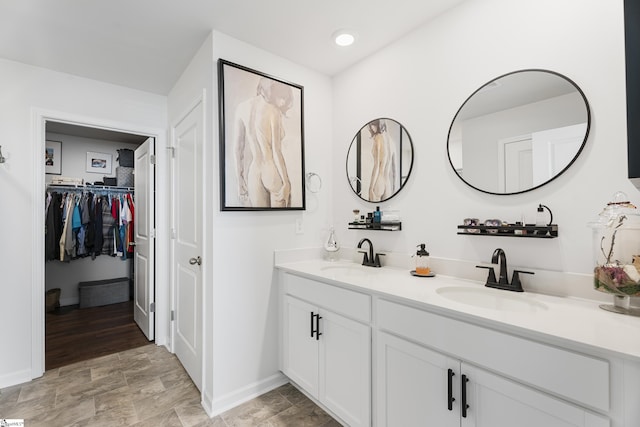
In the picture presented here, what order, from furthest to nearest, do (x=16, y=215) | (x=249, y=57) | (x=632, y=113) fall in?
(x=16, y=215)
(x=249, y=57)
(x=632, y=113)

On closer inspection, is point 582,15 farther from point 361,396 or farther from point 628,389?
point 361,396

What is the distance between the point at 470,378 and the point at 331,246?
1.38 m

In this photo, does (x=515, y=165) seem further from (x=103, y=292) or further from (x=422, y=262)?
(x=103, y=292)

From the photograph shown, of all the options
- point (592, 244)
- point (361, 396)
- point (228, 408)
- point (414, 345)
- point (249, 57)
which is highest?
point (249, 57)

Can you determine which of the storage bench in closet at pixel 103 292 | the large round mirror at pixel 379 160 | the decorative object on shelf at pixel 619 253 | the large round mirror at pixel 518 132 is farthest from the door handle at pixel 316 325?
the storage bench in closet at pixel 103 292

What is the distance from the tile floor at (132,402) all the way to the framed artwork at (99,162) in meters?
2.89

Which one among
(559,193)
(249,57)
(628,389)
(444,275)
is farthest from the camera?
(249,57)

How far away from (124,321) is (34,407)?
1.62 m

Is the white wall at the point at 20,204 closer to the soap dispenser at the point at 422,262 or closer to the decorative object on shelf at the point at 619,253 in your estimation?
the soap dispenser at the point at 422,262

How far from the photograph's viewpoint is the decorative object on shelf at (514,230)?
1.36 meters

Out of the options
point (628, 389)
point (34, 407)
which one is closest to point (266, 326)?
point (34, 407)

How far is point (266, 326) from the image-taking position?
7.08 ft

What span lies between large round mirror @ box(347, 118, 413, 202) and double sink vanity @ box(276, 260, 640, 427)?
58 centimetres

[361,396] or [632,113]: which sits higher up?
[632,113]
